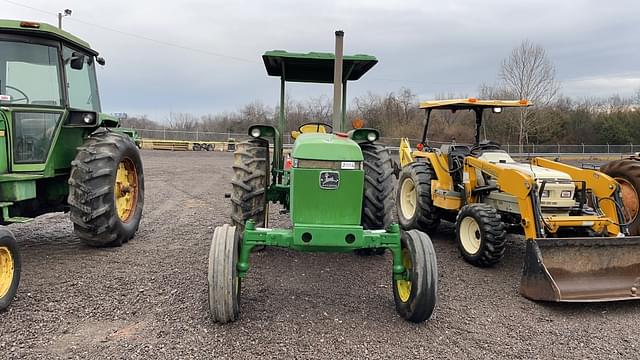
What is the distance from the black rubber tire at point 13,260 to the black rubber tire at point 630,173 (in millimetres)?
6707

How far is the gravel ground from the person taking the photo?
3.43 meters

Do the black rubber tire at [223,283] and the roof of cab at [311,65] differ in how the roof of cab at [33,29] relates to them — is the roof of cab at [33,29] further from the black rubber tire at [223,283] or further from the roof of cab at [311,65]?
the black rubber tire at [223,283]

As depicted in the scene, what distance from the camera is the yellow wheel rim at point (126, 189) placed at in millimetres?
6316

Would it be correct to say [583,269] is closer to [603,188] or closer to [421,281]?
[603,188]

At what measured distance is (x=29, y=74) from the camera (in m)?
5.31

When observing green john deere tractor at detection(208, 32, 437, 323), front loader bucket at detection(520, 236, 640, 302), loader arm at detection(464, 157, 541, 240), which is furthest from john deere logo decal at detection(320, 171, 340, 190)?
loader arm at detection(464, 157, 541, 240)

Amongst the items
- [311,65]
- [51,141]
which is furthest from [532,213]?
[51,141]

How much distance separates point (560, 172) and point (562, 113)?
38.7 meters

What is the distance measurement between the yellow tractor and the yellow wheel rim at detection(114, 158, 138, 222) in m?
4.16

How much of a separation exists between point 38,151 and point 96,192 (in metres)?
0.80

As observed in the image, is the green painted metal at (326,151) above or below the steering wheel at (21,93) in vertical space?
below

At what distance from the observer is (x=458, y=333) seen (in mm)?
3791

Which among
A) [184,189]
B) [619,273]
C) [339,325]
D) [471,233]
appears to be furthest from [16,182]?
[184,189]

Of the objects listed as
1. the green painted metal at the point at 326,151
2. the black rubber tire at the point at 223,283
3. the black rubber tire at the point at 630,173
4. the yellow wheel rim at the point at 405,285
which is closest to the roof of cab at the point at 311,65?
the green painted metal at the point at 326,151
